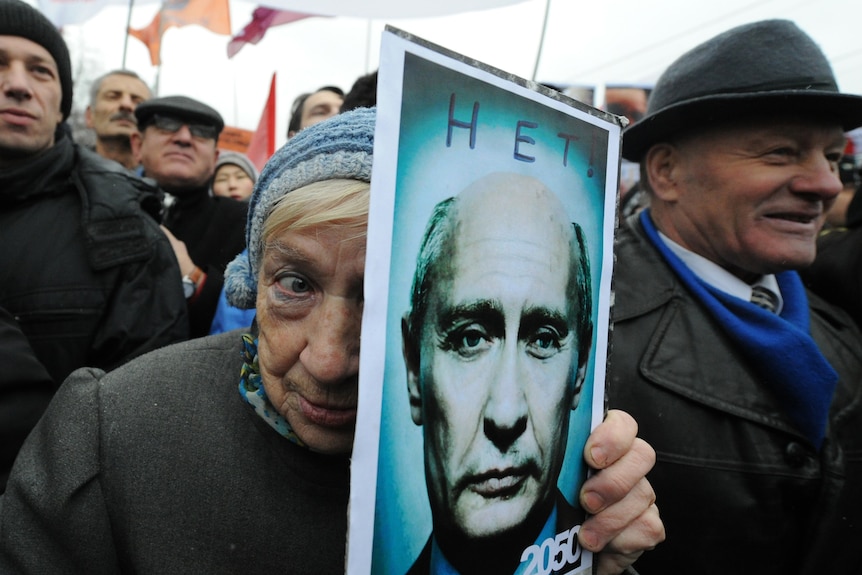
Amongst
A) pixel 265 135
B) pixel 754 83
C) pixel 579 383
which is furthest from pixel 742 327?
pixel 265 135

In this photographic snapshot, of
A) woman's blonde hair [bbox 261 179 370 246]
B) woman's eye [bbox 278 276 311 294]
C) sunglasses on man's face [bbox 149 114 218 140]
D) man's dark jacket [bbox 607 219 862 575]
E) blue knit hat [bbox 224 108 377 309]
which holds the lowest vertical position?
man's dark jacket [bbox 607 219 862 575]

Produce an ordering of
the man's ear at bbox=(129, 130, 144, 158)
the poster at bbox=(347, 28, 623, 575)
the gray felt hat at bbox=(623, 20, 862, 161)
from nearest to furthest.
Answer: the poster at bbox=(347, 28, 623, 575)
the gray felt hat at bbox=(623, 20, 862, 161)
the man's ear at bbox=(129, 130, 144, 158)

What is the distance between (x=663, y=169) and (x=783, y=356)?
62 centimetres

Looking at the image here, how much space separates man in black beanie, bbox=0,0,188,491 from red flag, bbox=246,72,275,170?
363cm

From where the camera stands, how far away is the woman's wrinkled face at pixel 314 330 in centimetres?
85

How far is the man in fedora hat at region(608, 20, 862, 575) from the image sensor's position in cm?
152

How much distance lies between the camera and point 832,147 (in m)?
1.74

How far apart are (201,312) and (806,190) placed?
1.98 meters

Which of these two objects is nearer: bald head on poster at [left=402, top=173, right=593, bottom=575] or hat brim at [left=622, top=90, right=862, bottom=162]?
bald head on poster at [left=402, top=173, right=593, bottom=575]

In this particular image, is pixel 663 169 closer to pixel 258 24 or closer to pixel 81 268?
pixel 81 268

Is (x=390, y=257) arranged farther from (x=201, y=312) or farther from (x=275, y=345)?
(x=201, y=312)

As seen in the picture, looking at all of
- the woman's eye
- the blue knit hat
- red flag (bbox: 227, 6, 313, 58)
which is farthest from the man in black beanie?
red flag (bbox: 227, 6, 313, 58)

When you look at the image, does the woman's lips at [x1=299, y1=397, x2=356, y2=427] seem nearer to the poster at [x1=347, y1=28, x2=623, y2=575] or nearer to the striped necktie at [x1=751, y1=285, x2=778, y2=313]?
the poster at [x1=347, y1=28, x2=623, y2=575]

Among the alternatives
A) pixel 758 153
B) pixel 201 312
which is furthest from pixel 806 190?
pixel 201 312
